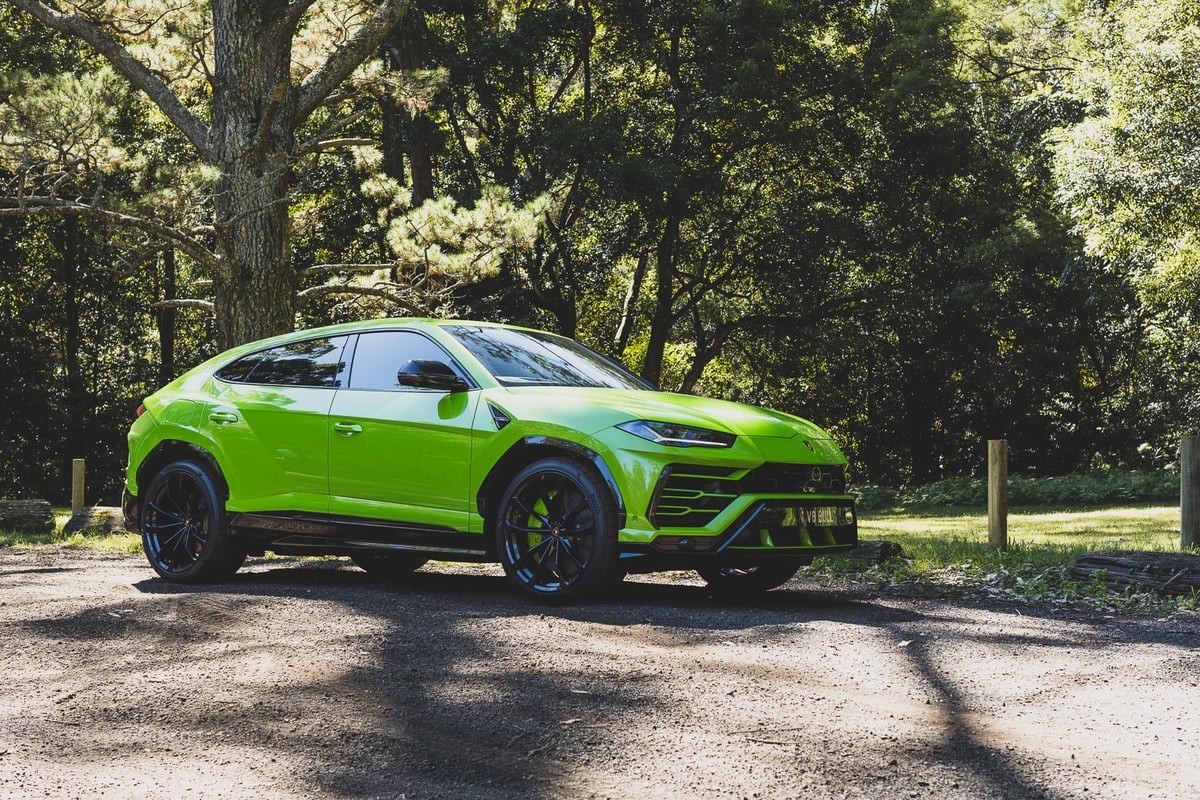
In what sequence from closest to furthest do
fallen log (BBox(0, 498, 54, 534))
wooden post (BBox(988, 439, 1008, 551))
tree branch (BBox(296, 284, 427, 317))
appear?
wooden post (BBox(988, 439, 1008, 551)) < tree branch (BBox(296, 284, 427, 317)) < fallen log (BBox(0, 498, 54, 534))

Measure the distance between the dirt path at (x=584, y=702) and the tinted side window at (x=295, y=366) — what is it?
1.68m

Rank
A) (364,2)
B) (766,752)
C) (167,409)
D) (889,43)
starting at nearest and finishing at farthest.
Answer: (766,752)
(167,409)
(364,2)
(889,43)

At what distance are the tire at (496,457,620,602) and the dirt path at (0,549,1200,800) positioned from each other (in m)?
0.19

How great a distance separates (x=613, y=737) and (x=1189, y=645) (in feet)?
10.9

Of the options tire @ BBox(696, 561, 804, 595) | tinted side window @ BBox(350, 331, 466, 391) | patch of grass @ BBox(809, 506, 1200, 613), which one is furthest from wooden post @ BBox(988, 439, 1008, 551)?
tinted side window @ BBox(350, 331, 466, 391)

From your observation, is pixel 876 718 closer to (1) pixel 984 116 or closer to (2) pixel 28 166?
(2) pixel 28 166

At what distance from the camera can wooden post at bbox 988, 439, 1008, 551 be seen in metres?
10.4

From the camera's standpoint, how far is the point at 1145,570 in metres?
7.78

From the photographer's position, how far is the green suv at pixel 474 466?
257 inches

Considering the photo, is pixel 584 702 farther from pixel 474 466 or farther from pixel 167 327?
pixel 167 327

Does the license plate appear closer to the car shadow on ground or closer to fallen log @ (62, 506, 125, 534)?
the car shadow on ground

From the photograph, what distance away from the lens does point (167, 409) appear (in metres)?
8.51

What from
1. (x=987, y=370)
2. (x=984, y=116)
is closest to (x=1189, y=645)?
(x=987, y=370)

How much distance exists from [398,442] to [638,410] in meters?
1.59
